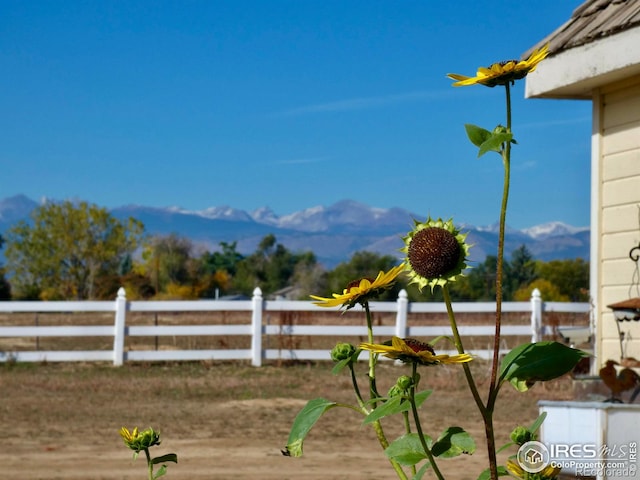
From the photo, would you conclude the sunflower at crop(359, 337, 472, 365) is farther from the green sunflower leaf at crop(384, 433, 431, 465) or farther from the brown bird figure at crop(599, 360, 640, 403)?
the brown bird figure at crop(599, 360, 640, 403)

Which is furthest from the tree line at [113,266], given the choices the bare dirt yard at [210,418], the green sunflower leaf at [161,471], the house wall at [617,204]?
the green sunflower leaf at [161,471]

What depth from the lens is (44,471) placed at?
6957 millimetres

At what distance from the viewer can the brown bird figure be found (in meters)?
5.32

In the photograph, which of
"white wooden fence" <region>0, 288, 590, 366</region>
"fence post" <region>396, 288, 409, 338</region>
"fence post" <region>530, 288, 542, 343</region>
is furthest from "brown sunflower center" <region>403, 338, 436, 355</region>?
"fence post" <region>530, 288, 542, 343</region>

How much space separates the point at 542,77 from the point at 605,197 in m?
0.85

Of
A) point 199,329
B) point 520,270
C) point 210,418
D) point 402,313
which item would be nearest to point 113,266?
point 520,270

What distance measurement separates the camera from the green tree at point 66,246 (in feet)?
141

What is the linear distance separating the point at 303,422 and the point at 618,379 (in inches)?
164

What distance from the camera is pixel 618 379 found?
5371 mm

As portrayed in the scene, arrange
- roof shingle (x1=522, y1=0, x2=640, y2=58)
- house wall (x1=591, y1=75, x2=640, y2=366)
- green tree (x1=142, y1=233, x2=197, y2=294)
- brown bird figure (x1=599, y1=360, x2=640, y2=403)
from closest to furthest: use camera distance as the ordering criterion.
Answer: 1. roof shingle (x1=522, y1=0, x2=640, y2=58)
2. brown bird figure (x1=599, y1=360, x2=640, y2=403)
3. house wall (x1=591, y1=75, x2=640, y2=366)
4. green tree (x1=142, y1=233, x2=197, y2=294)

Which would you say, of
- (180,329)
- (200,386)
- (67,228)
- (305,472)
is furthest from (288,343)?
(67,228)

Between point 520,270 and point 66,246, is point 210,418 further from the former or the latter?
point 520,270

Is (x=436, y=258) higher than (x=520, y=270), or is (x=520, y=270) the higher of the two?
(x=520, y=270)

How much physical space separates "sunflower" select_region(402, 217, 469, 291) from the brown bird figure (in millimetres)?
4108
